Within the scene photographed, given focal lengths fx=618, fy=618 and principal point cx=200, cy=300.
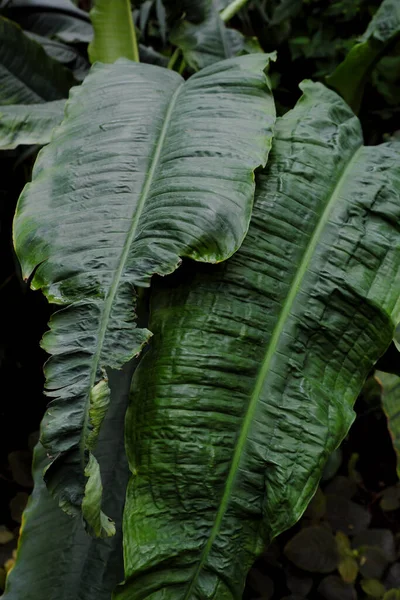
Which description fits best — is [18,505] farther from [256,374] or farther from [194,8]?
[194,8]

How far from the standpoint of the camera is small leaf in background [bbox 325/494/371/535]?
1.34 metres

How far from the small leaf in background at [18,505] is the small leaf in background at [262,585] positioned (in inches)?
20.6

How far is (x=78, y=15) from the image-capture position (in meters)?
1.68

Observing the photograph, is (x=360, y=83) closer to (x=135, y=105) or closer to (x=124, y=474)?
(x=135, y=105)

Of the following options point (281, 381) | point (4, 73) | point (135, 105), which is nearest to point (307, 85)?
point (135, 105)

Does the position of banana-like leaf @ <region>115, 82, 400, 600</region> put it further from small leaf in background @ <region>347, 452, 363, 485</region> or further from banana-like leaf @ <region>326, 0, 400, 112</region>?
small leaf in background @ <region>347, 452, 363, 485</region>

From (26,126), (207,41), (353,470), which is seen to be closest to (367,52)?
(207,41)

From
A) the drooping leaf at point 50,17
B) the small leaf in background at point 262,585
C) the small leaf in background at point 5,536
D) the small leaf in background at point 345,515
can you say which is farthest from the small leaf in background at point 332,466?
the drooping leaf at point 50,17

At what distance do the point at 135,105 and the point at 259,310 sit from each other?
391 mm

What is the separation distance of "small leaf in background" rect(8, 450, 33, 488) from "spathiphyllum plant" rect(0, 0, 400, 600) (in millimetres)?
517

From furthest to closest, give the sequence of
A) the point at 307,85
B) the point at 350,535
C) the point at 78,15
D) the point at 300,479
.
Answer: the point at 78,15 < the point at 350,535 < the point at 307,85 < the point at 300,479

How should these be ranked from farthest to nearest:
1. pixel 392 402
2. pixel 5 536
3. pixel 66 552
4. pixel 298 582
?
pixel 5 536, pixel 298 582, pixel 392 402, pixel 66 552

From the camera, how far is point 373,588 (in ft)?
3.98

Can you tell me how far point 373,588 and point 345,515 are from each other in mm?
174
